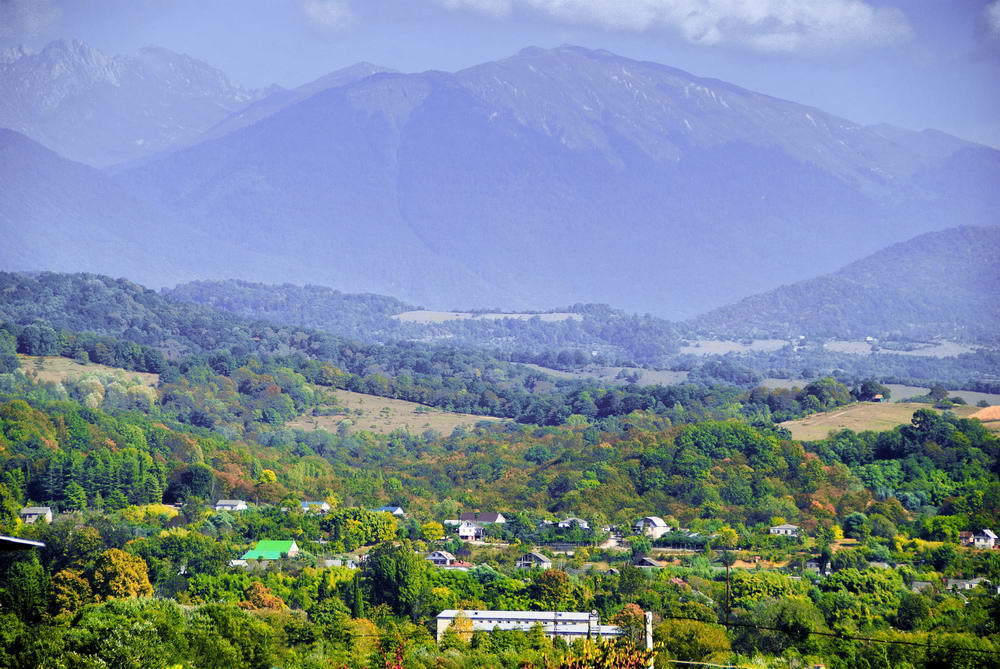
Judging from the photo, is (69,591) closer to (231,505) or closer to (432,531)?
(432,531)

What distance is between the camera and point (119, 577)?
65625 mm

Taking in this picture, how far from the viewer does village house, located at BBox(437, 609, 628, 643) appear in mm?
58656

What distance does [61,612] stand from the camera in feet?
200

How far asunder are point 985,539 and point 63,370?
3217 inches

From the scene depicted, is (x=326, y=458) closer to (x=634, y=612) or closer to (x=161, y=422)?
(x=161, y=422)

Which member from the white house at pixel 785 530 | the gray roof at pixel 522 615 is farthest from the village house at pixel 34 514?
the white house at pixel 785 530

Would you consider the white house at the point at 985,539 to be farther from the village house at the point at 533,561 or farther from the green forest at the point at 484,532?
the village house at the point at 533,561

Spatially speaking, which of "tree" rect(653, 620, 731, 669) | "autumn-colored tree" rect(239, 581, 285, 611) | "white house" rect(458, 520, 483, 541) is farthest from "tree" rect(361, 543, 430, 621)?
"white house" rect(458, 520, 483, 541)

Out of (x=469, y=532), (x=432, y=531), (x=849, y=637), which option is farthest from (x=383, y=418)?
(x=849, y=637)

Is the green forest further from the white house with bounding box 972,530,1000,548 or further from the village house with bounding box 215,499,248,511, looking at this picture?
the village house with bounding box 215,499,248,511

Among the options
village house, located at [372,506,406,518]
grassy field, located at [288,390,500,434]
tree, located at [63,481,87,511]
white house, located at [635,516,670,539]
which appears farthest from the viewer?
grassy field, located at [288,390,500,434]

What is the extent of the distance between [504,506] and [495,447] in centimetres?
2314

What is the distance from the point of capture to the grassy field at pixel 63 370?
455 ft

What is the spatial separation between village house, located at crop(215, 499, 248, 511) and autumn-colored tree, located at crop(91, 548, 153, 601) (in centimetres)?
2289
